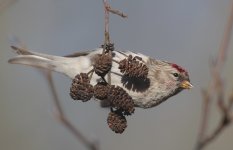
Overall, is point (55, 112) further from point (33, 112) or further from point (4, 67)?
point (4, 67)

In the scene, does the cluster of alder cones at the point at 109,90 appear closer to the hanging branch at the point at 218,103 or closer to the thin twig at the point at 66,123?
the thin twig at the point at 66,123

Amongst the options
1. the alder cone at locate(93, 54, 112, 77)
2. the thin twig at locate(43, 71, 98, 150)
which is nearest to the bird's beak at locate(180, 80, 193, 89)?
the alder cone at locate(93, 54, 112, 77)

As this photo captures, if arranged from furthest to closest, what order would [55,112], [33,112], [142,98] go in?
[33,112]
[142,98]
[55,112]

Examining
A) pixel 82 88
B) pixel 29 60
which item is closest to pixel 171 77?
pixel 29 60

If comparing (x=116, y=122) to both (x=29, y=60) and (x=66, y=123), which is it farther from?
(x=66, y=123)

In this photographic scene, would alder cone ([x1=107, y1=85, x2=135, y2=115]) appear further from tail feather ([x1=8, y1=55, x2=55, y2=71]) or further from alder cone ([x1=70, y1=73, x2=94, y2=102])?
tail feather ([x1=8, y1=55, x2=55, y2=71])

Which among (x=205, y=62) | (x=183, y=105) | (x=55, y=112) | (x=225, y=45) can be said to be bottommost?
(x=183, y=105)

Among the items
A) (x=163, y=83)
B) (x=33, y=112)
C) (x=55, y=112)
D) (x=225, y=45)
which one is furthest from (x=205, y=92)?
(x=33, y=112)
